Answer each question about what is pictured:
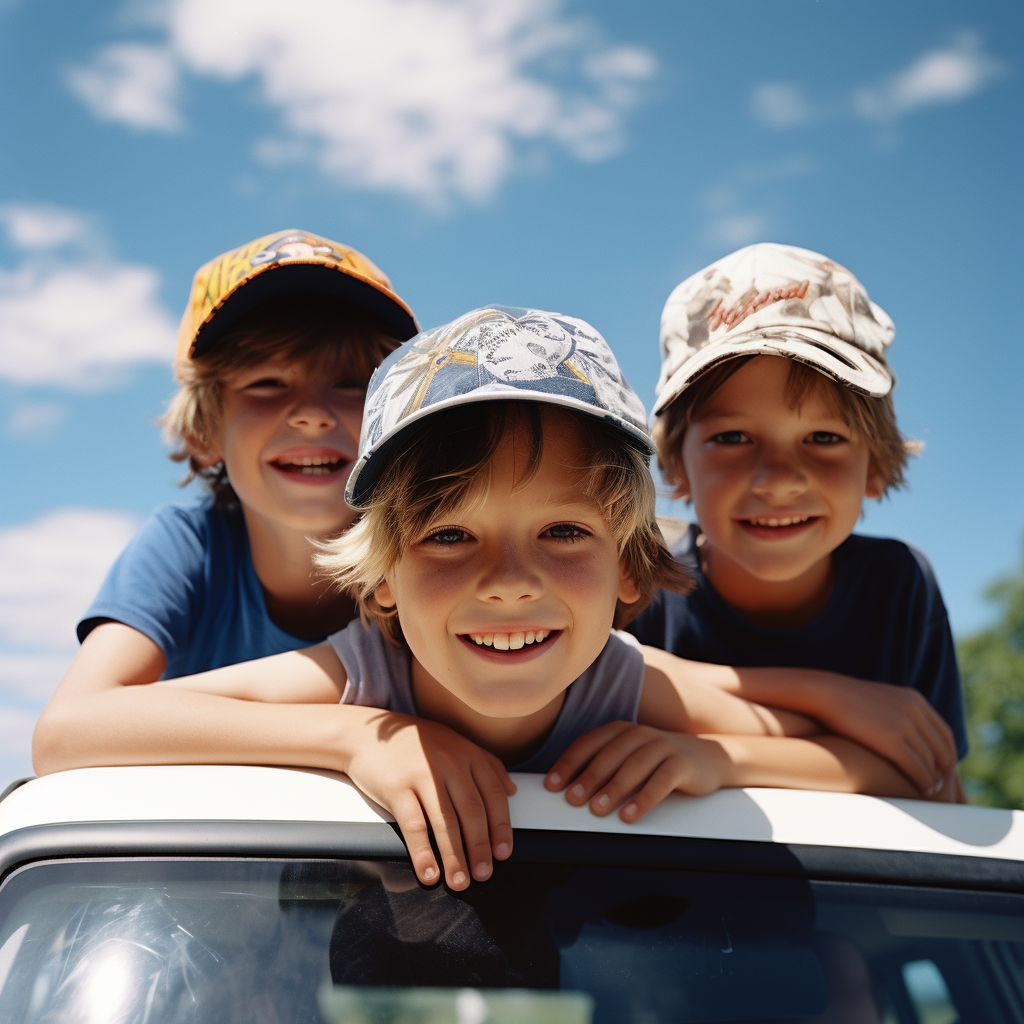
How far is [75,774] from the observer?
141 centimetres

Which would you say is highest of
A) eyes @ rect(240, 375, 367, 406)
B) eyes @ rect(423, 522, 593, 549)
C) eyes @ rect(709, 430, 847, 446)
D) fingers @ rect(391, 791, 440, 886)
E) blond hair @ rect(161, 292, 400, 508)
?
blond hair @ rect(161, 292, 400, 508)

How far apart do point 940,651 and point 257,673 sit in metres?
1.80

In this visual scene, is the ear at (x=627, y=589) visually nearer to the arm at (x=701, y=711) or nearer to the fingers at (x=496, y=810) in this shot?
the arm at (x=701, y=711)

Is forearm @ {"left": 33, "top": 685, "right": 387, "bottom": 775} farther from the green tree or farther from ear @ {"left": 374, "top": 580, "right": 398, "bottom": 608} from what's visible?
the green tree

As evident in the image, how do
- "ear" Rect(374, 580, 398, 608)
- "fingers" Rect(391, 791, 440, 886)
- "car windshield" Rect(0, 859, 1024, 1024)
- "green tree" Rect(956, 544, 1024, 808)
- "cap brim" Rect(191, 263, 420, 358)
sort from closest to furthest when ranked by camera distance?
"car windshield" Rect(0, 859, 1024, 1024) → "fingers" Rect(391, 791, 440, 886) → "ear" Rect(374, 580, 398, 608) → "cap brim" Rect(191, 263, 420, 358) → "green tree" Rect(956, 544, 1024, 808)

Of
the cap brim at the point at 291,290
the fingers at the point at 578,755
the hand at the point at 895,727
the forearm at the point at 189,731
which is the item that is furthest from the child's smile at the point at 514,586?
the cap brim at the point at 291,290

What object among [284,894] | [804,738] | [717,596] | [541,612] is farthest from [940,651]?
[284,894]

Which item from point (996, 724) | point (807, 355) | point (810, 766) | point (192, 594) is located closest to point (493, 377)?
point (810, 766)

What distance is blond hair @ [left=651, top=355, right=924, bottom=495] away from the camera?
2287 mm

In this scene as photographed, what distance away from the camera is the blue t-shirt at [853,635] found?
2529 millimetres

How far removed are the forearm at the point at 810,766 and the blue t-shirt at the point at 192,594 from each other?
131 cm

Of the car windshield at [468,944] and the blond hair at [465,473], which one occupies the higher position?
the blond hair at [465,473]

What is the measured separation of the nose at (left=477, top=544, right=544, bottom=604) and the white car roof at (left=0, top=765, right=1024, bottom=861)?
27 centimetres

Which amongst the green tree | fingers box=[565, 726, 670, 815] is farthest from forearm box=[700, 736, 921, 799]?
the green tree
